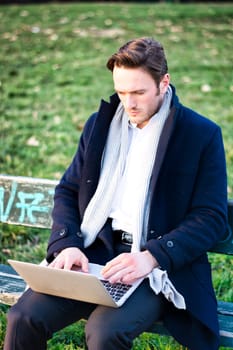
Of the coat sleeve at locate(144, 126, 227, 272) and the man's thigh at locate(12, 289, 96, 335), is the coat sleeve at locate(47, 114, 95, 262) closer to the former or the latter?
the man's thigh at locate(12, 289, 96, 335)

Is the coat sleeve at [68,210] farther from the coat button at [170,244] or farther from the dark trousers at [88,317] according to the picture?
the coat button at [170,244]

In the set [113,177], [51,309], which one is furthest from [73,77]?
[51,309]

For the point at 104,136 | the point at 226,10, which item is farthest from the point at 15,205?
the point at 226,10

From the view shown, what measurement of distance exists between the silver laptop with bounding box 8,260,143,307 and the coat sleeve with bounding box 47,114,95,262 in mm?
289

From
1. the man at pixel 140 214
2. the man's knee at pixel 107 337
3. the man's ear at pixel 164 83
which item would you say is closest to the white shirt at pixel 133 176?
the man at pixel 140 214

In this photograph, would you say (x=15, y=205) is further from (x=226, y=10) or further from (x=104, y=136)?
(x=226, y=10)

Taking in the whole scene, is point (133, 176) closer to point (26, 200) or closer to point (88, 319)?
point (88, 319)

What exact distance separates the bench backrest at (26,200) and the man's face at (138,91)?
0.78m

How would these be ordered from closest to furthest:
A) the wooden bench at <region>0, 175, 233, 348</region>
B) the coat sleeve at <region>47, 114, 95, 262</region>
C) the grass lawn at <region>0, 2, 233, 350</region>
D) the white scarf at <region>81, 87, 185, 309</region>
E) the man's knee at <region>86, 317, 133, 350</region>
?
1. the man's knee at <region>86, 317, 133, 350</region>
2. the white scarf at <region>81, 87, 185, 309</region>
3. the coat sleeve at <region>47, 114, 95, 262</region>
4. the wooden bench at <region>0, 175, 233, 348</region>
5. the grass lawn at <region>0, 2, 233, 350</region>

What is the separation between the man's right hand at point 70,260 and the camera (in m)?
3.26

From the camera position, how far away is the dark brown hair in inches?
125

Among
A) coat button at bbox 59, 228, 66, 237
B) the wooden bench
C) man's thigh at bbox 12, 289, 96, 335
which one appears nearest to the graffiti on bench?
the wooden bench

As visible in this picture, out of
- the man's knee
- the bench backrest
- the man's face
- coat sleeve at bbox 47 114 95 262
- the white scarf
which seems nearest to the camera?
the man's knee

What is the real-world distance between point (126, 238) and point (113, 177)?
281 millimetres
